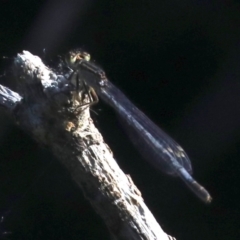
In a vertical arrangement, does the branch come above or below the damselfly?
below

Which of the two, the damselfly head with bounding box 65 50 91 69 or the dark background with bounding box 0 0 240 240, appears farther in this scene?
the dark background with bounding box 0 0 240 240

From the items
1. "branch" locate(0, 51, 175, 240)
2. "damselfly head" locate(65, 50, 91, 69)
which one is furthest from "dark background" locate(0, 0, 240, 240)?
"branch" locate(0, 51, 175, 240)

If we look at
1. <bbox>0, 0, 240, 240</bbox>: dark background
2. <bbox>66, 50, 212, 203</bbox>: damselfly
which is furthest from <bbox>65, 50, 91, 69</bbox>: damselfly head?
<bbox>0, 0, 240, 240</bbox>: dark background

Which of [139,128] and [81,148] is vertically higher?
[139,128]

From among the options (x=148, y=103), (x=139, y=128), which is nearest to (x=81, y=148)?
(x=139, y=128)

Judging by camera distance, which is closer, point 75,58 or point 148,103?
point 75,58

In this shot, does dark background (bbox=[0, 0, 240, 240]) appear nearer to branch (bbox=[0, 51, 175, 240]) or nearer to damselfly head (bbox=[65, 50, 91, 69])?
damselfly head (bbox=[65, 50, 91, 69])

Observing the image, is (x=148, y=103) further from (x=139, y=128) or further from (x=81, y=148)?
(x=81, y=148)
